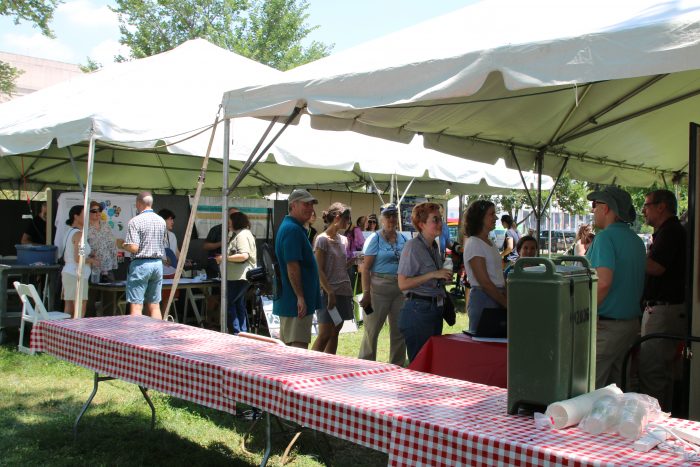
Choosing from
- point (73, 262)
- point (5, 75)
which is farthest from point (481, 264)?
point (5, 75)

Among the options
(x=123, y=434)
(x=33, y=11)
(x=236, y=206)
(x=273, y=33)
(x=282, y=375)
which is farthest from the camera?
(x=273, y=33)

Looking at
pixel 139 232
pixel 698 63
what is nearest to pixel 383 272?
pixel 139 232

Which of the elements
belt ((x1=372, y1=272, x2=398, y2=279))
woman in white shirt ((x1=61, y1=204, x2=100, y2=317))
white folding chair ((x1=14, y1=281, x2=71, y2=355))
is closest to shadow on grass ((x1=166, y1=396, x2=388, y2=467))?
belt ((x1=372, y1=272, x2=398, y2=279))

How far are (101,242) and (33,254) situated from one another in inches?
33.9

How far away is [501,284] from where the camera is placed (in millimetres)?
4543

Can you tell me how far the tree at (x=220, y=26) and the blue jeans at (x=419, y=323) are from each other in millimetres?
24708

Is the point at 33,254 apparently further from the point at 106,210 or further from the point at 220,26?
the point at 220,26

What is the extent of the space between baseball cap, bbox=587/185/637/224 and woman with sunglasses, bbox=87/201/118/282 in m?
6.09

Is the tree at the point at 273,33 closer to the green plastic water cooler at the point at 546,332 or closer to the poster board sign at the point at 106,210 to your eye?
the poster board sign at the point at 106,210

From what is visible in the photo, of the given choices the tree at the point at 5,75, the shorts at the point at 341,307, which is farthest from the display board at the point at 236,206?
the tree at the point at 5,75

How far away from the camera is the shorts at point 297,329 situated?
17.1 ft

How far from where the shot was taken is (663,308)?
14.4 feet

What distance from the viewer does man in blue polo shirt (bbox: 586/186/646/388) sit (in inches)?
142

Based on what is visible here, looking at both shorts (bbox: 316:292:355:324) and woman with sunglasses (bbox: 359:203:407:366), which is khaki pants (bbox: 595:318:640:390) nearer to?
woman with sunglasses (bbox: 359:203:407:366)
